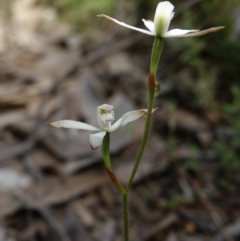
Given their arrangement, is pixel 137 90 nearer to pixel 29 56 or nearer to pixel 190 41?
pixel 190 41

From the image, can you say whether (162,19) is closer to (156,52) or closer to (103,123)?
(156,52)

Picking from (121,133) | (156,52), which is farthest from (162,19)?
(121,133)

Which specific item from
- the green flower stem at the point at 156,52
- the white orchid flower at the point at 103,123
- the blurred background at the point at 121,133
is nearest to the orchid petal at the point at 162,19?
the green flower stem at the point at 156,52

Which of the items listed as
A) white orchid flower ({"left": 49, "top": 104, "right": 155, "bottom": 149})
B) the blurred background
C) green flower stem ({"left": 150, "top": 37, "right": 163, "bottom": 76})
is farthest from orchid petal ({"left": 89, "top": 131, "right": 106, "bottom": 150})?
the blurred background

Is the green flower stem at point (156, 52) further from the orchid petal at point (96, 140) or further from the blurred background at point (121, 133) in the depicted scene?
the blurred background at point (121, 133)

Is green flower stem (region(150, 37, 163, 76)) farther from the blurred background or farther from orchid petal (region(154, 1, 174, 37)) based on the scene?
the blurred background

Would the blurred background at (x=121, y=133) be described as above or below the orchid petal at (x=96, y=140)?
above
